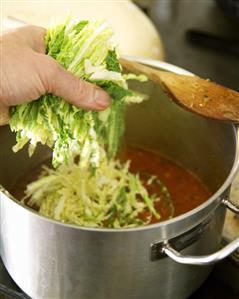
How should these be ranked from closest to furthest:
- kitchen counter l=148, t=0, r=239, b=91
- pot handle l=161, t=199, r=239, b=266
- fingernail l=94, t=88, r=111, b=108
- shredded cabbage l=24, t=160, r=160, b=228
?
pot handle l=161, t=199, r=239, b=266 → fingernail l=94, t=88, r=111, b=108 → shredded cabbage l=24, t=160, r=160, b=228 → kitchen counter l=148, t=0, r=239, b=91

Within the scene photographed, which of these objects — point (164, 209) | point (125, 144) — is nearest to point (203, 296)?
point (164, 209)

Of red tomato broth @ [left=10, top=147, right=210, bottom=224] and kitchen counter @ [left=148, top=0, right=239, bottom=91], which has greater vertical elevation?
kitchen counter @ [left=148, top=0, right=239, bottom=91]

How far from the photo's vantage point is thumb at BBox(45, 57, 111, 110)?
773 millimetres

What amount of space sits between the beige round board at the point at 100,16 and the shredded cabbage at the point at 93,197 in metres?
0.33

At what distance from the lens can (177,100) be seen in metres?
0.90

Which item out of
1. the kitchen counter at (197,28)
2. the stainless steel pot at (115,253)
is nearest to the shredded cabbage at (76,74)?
the stainless steel pot at (115,253)

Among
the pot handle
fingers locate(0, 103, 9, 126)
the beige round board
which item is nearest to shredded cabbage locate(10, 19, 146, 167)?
fingers locate(0, 103, 9, 126)

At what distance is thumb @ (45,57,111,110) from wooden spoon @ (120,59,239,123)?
14 centimetres

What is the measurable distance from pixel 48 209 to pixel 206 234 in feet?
1.17

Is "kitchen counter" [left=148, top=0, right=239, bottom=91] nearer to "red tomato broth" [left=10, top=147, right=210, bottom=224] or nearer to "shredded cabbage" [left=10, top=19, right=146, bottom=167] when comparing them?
"red tomato broth" [left=10, top=147, right=210, bottom=224]

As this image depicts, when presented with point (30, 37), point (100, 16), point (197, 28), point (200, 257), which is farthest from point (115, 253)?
point (197, 28)

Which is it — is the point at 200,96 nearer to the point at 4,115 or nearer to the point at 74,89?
the point at 74,89

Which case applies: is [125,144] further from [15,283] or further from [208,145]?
[15,283]

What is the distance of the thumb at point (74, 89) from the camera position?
0.77 meters
